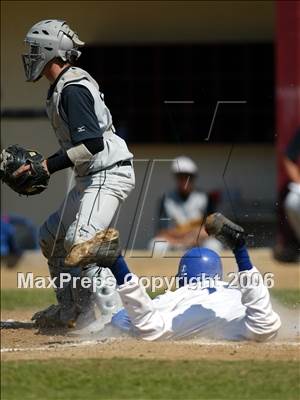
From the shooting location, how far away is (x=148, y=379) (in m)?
7.02

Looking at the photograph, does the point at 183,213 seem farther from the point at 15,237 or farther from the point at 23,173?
the point at 23,173

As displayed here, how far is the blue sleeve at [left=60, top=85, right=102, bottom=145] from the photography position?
8258 millimetres

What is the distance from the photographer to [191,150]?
54.5 ft

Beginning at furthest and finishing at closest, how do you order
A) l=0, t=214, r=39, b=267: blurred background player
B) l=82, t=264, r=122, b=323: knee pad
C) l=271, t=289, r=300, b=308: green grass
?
l=0, t=214, r=39, b=267: blurred background player, l=271, t=289, r=300, b=308: green grass, l=82, t=264, r=122, b=323: knee pad

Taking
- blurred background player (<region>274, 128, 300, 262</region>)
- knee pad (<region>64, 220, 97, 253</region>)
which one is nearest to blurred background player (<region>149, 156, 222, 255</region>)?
blurred background player (<region>274, 128, 300, 262</region>)

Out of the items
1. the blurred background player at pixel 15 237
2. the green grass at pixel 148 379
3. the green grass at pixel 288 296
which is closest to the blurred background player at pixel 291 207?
the green grass at pixel 288 296

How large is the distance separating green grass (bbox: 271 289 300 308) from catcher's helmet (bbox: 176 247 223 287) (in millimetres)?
1696

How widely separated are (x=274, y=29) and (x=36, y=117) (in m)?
3.34

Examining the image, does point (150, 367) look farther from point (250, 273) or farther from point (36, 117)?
point (36, 117)

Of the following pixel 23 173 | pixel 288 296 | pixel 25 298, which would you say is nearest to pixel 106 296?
pixel 23 173

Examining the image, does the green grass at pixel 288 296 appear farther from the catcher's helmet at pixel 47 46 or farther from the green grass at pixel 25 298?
the catcher's helmet at pixel 47 46

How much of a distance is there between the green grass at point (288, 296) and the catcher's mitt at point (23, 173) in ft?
8.46

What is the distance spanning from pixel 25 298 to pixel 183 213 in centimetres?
327

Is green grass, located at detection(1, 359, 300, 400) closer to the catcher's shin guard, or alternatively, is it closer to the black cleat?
the catcher's shin guard
